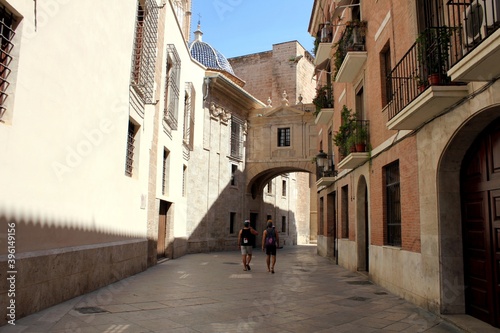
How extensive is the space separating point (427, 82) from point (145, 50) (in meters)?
7.57

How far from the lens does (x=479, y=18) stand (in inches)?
189

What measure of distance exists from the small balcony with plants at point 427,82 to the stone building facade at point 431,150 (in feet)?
0.06

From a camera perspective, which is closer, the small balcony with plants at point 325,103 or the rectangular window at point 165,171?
the rectangular window at point 165,171

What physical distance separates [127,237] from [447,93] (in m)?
7.86

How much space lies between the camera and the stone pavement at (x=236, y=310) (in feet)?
17.3

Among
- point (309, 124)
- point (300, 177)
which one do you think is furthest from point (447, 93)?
point (300, 177)

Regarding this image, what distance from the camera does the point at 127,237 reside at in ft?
32.6

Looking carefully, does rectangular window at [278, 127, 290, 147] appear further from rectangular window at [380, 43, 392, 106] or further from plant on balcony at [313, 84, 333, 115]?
rectangular window at [380, 43, 392, 106]

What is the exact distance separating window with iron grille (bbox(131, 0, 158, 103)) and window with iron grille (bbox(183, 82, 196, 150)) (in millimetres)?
6434

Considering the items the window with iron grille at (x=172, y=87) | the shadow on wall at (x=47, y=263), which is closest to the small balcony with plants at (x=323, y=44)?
the window with iron grille at (x=172, y=87)

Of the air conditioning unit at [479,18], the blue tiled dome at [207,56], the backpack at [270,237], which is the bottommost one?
the backpack at [270,237]

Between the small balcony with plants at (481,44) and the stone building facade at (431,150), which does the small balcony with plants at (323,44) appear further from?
the small balcony with plants at (481,44)

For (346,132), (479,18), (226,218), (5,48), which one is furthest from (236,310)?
(226,218)

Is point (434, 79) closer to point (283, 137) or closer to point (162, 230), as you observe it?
point (162, 230)
